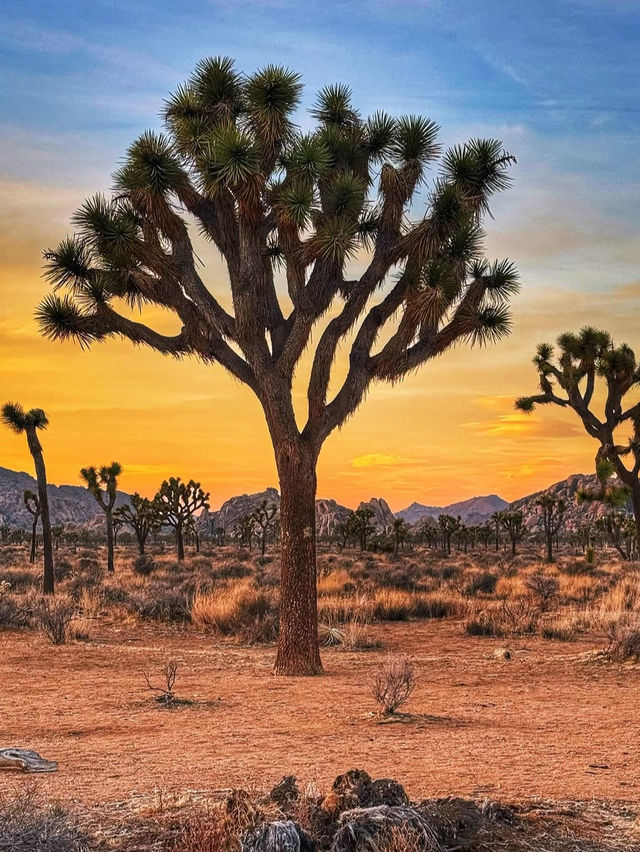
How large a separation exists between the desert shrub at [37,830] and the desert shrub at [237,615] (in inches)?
492

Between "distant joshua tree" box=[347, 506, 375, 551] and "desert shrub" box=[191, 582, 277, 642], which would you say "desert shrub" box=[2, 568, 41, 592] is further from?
"distant joshua tree" box=[347, 506, 375, 551]

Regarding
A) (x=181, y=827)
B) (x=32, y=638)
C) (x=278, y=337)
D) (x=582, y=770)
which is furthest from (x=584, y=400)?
(x=181, y=827)

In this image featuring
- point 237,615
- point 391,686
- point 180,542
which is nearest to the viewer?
point 391,686

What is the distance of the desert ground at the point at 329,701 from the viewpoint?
699 centimetres

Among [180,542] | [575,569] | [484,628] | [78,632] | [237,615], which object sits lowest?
[484,628]

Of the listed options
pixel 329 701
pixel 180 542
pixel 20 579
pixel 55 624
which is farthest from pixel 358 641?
pixel 180 542

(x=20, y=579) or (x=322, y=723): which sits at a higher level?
(x=20, y=579)

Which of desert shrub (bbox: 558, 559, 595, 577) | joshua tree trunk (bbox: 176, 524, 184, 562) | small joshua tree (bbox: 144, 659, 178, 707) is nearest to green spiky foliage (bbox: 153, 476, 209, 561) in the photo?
joshua tree trunk (bbox: 176, 524, 184, 562)

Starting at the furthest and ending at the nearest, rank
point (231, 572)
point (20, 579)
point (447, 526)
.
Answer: point (447, 526), point (231, 572), point (20, 579)

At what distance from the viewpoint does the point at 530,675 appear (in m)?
13.6

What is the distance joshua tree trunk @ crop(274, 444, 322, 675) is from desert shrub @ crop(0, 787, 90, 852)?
27.1 ft

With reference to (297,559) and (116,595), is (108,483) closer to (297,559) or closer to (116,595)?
(116,595)

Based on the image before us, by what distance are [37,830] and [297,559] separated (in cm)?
907

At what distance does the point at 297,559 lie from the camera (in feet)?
44.9
